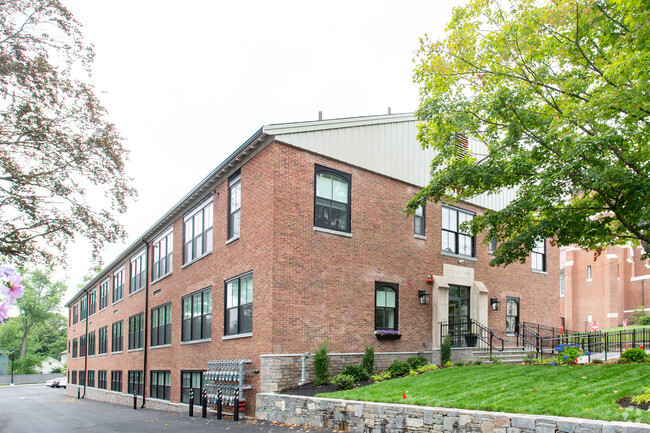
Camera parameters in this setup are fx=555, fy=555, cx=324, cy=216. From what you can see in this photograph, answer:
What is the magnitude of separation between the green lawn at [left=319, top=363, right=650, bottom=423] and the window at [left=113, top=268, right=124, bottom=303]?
24.5 m

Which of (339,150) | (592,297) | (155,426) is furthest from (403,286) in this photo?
(592,297)

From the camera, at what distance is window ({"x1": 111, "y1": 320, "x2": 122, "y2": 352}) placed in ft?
110

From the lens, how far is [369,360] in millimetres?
16906

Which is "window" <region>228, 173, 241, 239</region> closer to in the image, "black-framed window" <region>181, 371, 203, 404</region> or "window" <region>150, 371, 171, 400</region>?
"black-framed window" <region>181, 371, 203, 404</region>

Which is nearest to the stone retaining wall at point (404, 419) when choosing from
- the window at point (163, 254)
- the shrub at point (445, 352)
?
the shrub at point (445, 352)

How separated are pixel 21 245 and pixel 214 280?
6.22 metres

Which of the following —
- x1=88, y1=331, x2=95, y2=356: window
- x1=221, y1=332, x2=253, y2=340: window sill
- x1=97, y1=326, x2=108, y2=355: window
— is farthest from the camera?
x1=88, y1=331, x2=95, y2=356: window

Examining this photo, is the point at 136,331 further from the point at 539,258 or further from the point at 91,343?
the point at 539,258

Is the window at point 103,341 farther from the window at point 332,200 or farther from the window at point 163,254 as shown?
the window at point 332,200

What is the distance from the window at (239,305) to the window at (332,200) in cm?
289

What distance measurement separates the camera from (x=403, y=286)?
19.0m

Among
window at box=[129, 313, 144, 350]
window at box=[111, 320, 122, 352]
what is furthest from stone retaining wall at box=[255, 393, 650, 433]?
window at box=[111, 320, 122, 352]

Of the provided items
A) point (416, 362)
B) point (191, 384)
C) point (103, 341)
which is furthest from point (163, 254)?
point (103, 341)

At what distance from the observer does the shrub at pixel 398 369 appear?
55.4ft
